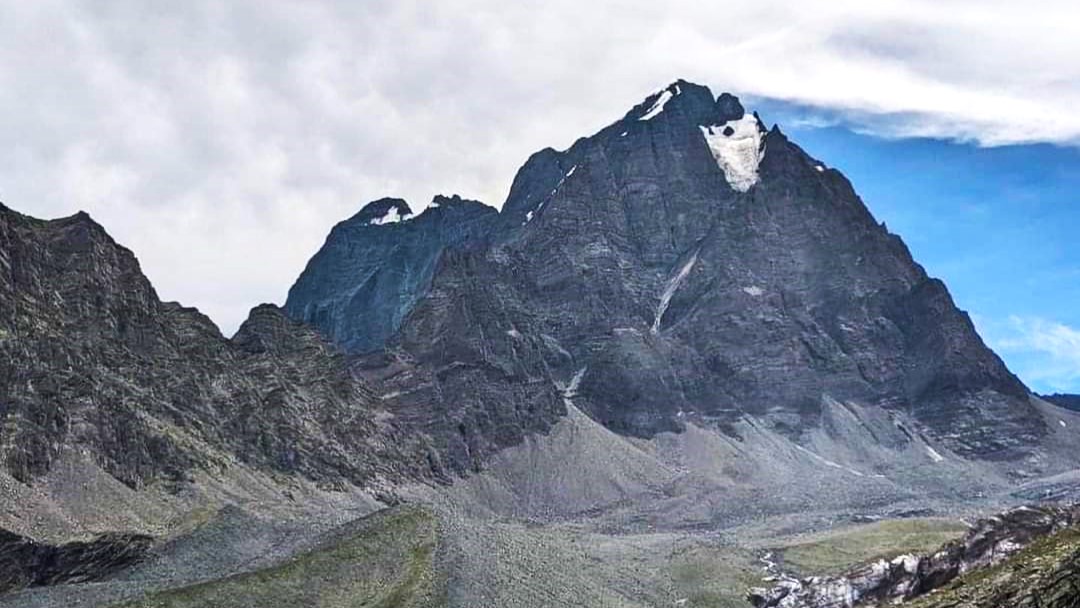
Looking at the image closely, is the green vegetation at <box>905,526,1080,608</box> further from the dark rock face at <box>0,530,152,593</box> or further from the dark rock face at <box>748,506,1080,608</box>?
the dark rock face at <box>0,530,152,593</box>

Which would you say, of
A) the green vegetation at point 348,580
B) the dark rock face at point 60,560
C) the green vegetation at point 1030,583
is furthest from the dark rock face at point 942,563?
the dark rock face at point 60,560

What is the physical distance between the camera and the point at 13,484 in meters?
187

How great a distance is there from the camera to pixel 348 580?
152125 mm

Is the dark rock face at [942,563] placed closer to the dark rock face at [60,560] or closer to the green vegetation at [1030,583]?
the green vegetation at [1030,583]

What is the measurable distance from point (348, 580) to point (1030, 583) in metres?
102

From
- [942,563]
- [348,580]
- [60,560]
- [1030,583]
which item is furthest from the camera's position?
[60,560]

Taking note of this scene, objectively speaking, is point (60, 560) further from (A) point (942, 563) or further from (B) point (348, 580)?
(A) point (942, 563)

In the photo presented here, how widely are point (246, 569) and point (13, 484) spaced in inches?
2076

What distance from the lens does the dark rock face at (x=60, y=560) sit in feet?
538

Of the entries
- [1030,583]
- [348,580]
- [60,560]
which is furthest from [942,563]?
[60,560]

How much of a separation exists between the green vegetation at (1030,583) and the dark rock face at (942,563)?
23.0 metres

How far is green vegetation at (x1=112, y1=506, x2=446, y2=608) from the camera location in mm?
140625

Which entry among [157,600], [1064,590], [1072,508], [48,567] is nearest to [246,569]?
[157,600]

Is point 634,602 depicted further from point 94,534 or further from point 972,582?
point 972,582
